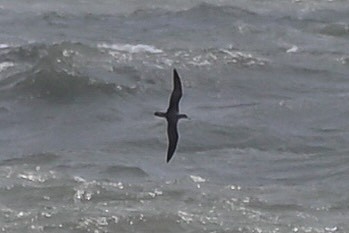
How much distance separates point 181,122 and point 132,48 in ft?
16.4

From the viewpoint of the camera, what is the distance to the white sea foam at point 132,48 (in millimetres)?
25305

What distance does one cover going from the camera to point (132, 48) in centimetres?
2555

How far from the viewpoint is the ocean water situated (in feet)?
53.1

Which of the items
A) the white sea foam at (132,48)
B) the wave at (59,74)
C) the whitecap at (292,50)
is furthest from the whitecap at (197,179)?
the whitecap at (292,50)

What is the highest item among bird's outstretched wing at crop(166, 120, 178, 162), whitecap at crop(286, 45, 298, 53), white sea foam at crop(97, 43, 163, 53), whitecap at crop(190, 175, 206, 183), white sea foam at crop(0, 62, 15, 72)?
bird's outstretched wing at crop(166, 120, 178, 162)

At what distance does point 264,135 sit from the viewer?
2009cm

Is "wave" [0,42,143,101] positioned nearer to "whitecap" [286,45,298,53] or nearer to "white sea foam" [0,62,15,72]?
"white sea foam" [0,62,15,72]

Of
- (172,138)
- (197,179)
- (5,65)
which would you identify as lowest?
(5,65)

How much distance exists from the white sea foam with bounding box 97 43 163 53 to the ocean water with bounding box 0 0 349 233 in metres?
0.05

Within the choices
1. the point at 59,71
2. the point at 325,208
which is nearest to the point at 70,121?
the point at 59,71

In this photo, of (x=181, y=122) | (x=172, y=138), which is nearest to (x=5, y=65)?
(x=181, y=122)

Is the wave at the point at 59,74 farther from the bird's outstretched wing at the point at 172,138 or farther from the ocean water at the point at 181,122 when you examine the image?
the bird's outstretched wing at the point at 172,138

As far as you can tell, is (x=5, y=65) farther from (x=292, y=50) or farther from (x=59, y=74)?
(x=292, y=50)

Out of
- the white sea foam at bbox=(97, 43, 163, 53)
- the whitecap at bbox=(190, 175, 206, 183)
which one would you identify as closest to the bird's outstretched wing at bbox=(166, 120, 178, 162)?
the whitecap at bbox=(190, 175, 206, 183)
